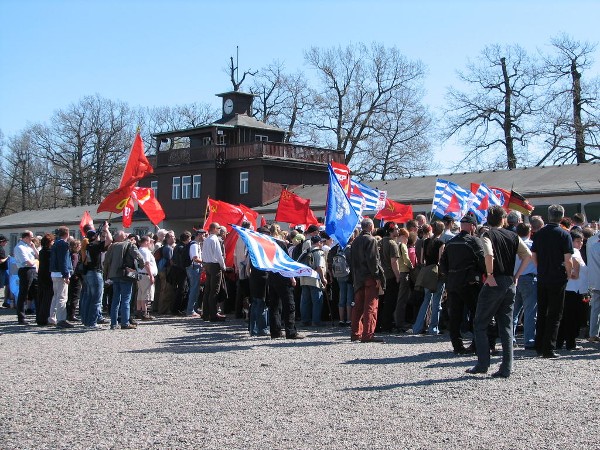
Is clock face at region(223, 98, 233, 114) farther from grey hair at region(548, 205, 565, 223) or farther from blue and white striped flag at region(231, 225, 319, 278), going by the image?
grey hair at region(548, 205, 565, 223)

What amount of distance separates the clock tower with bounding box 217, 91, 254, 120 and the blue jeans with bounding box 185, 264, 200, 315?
44.0m

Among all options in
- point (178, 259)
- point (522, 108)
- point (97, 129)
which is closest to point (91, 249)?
point (178, 259)

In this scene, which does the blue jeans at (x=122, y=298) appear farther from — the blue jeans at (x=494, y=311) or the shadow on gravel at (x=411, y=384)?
the blue jeans at (x=494, y=311)

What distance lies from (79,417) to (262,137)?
5318 cm

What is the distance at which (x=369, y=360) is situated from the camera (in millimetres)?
11031

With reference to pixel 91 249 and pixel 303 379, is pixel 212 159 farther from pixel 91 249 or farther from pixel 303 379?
pixel 303 379

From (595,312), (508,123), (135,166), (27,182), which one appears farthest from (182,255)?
(27,182)

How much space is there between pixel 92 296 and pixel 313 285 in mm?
4078

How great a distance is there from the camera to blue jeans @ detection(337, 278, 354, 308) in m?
15.9

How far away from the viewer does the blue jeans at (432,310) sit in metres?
13.9

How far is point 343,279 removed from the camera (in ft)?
52.1

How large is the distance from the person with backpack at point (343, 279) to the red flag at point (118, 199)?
4.61 meters

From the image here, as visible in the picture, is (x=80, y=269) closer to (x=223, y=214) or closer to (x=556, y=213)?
(x=223, y=214)

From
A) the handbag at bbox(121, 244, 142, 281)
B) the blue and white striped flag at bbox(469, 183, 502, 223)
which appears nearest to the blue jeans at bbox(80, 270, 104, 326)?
the handbag at bbox(121, 244, 142, 281)
